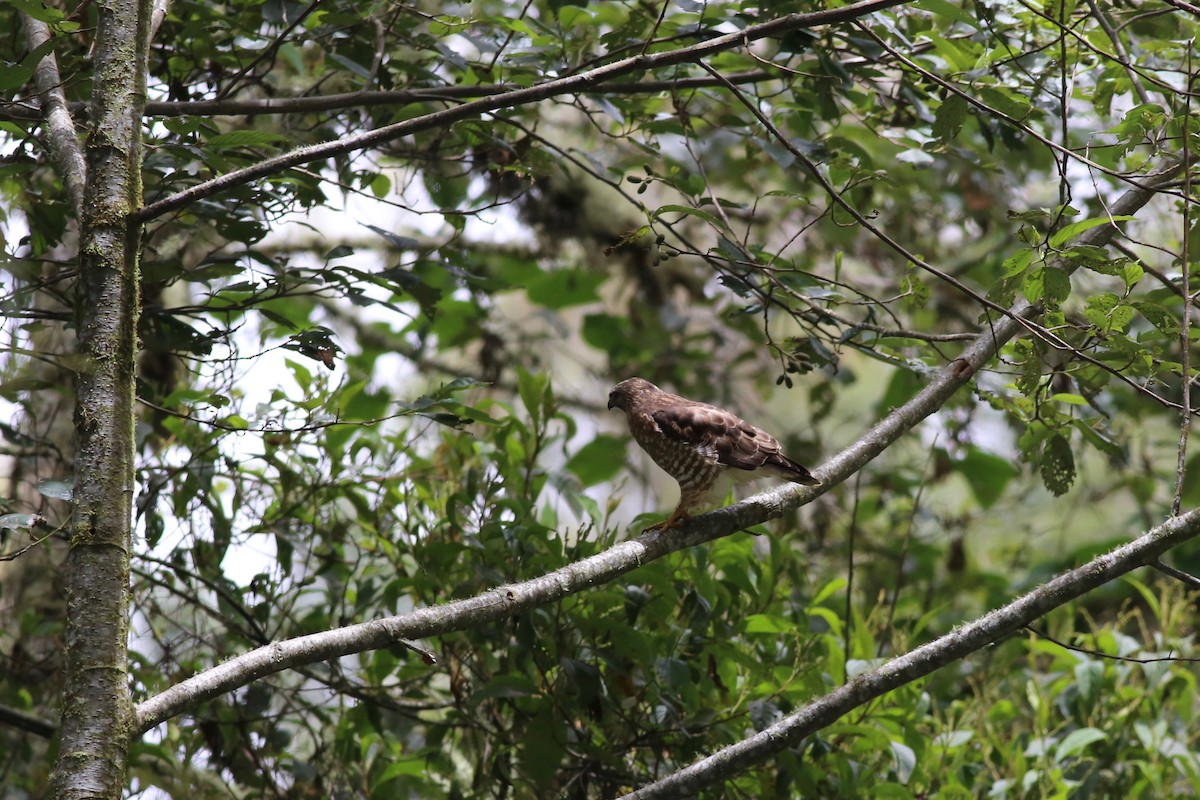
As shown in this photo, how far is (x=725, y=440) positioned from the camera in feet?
11.0

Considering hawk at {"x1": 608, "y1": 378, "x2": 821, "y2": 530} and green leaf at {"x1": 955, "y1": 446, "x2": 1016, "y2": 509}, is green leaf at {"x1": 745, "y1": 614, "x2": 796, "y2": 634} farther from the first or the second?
green leaf at {"x1": 955, "y1": 446, "x2": 1016, "y2": 509}

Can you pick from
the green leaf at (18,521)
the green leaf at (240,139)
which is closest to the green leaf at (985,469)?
the green leaf at (240,139)

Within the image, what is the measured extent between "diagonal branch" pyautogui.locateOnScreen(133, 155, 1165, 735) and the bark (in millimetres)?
84

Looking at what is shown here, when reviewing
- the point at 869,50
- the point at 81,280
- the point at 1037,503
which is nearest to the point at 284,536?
the point at 81,280

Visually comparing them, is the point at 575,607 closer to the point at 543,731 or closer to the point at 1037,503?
the point at 543,731

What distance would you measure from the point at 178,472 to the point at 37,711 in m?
1.09

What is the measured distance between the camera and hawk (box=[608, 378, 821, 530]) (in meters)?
3.27

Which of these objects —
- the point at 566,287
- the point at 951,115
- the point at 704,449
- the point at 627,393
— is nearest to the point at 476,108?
the point at 951,115

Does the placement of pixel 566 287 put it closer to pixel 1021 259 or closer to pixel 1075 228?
pixel 1021 259

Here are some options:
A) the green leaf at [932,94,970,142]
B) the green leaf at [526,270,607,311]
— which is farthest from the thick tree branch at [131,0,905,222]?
the green leaf at [526,270,607,311]

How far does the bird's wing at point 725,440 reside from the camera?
3.27 m

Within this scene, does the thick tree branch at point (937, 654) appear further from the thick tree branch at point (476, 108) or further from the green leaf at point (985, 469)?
the green leaf at point (985, 469)

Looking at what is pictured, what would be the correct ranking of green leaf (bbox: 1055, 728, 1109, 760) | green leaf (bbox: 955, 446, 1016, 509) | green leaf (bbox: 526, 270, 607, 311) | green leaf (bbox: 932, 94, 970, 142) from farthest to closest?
green leaf (bbox: 526, 270, 607, 311), green leaf (bbox: 955, 446, 1016, 509), green leaf (bbox: 1055, 728, 1109, 760), green leaf (bbox: 932, 94, 970, 142)

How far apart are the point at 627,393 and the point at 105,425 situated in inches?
85.2
